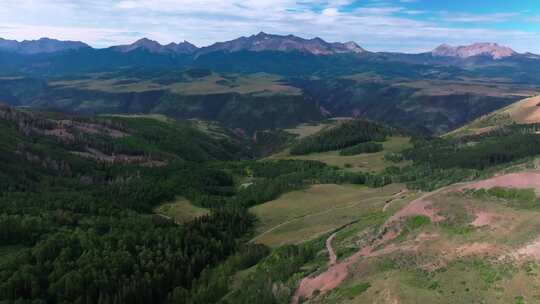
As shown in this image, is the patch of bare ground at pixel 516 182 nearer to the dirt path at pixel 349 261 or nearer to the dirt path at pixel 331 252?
the dirt path at pixel 349 261

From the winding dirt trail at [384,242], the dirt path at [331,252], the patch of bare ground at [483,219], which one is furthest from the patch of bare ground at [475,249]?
the dirt path at [331,252]

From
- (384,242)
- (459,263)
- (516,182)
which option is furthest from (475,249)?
(516,182)

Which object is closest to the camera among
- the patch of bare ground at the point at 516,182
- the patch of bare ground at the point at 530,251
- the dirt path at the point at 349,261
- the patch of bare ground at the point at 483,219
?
the patch of bare ground at the point at 530,251

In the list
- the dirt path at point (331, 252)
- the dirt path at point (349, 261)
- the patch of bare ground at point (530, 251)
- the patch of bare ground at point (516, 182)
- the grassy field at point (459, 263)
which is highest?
the patch of bare ground at point (516, 182)

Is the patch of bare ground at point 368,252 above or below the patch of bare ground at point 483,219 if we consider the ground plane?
below

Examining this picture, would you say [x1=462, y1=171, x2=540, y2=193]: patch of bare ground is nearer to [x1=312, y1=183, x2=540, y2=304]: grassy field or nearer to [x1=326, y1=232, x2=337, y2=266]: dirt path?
[x1=312, y1=183, x2=540, y2=304]: grassy field

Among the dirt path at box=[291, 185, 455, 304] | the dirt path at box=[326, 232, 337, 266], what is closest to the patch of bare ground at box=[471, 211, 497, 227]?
the dirt path at box=[291, 185, 455, 304]

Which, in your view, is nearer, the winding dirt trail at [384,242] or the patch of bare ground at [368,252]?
the patch of bare ground at [368,252]

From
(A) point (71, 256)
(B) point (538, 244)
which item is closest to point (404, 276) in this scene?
(B) point (538, 244)

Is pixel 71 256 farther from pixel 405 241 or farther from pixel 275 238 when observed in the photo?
pixel 405 241

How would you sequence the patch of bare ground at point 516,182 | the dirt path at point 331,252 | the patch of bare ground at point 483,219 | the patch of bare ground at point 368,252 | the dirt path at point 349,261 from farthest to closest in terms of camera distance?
the patch of bare ground at point 516,182 → the dirt path at point 331,252 → the patch of bare ground at point 483,219 → the patch of bare ground at point 368,252 → the dirt path at point 349,261

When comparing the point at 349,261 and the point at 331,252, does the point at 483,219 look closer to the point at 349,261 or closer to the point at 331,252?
the point at 349,261
